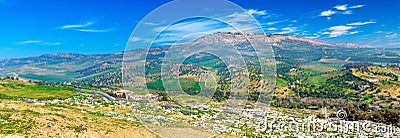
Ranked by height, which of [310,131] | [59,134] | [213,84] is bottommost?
[310,131]

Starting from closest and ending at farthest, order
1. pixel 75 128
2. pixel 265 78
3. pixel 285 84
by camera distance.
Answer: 1. pixel 265 78
2. pixel 75 128
3. pixel 285 84

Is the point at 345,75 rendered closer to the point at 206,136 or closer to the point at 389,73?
the point at 389,73

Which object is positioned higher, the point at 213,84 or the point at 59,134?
the point at 213,84

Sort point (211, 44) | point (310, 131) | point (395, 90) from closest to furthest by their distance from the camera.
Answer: point (211, 44) → point (310, 131) → point (395, 90)

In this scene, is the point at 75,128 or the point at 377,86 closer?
the point at 75,128

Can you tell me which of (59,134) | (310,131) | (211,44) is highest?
(211,44)

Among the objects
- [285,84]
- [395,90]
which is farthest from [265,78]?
[285,84]

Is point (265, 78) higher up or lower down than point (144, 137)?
higher up

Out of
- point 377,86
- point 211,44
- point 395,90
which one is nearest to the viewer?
→ point 211,44

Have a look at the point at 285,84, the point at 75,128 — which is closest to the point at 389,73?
the point at 285,84

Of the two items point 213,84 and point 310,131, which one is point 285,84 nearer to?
point 310,131
